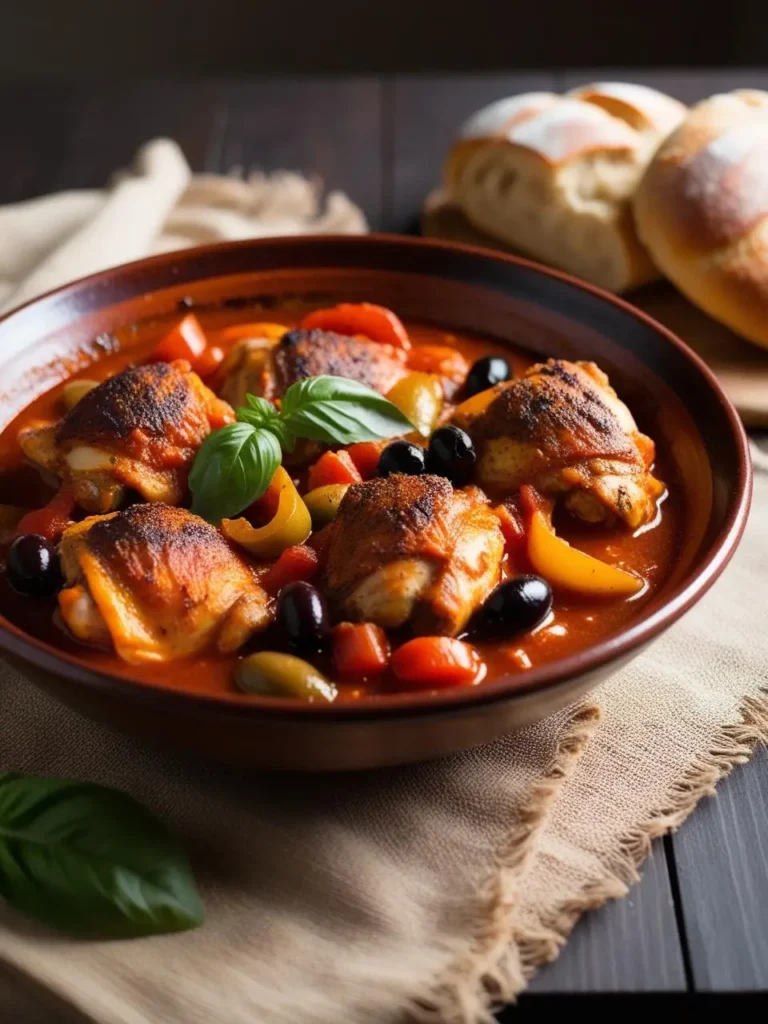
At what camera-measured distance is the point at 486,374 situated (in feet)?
12.9

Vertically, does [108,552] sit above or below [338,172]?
above

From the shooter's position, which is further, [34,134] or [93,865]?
[34,134]

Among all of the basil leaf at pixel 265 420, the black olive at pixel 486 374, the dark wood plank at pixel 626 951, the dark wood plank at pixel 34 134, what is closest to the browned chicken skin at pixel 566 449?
the black olive at pixel 486 374

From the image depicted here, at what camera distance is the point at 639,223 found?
5.02 meters

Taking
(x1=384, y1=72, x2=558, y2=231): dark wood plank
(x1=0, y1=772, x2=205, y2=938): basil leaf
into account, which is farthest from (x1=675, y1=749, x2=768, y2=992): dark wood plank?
(x1=384, y1=72, x2=558, y2=231): dark wood plank

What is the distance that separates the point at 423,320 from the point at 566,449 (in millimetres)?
1205

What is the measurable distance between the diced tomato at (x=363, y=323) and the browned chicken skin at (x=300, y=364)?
27 cm

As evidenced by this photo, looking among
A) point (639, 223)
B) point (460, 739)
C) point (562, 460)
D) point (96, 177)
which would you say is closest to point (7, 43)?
point (96, 177)

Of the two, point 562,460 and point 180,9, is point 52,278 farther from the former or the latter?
point 180,9

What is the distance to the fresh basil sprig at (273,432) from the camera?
3.33 meters

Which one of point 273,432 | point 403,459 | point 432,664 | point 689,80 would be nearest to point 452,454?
point 403,459

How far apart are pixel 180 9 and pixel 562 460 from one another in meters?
7.29

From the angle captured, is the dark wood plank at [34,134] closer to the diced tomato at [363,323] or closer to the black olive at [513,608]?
the diced tomato at [363,323]

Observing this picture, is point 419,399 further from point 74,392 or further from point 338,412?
point 74,392
